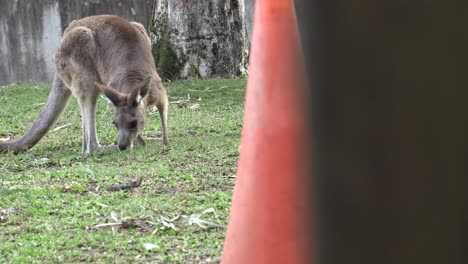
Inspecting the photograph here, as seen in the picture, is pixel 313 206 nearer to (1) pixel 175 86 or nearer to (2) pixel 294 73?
(2) pixel 294 73

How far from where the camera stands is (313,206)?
2268 mm

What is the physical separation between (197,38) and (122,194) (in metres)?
5.12

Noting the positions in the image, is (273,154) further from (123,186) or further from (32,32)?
(32,32)

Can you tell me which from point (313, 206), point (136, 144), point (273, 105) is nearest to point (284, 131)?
point (273, 105)

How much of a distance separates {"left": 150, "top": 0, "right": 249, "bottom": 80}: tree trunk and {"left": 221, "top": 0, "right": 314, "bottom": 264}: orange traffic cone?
24.0 ft

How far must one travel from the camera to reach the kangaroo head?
678 cm

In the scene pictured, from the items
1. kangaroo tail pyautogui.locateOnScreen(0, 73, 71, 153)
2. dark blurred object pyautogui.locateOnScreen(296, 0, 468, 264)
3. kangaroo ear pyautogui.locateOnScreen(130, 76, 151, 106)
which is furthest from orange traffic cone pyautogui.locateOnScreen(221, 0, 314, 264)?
kangaroo tail pyautogui.locateOnScreen(0, 73, 71, 153)

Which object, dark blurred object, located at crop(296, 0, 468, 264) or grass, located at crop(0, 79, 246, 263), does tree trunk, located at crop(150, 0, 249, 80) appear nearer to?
grass, located at crop(0, 79, 246, 263)

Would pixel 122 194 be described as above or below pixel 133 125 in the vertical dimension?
below

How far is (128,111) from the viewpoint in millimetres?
6883

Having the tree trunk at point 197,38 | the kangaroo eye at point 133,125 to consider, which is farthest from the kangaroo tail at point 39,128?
the tree trunk at point 197,38

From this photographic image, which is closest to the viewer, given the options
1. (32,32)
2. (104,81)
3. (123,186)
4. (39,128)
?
(123,186)

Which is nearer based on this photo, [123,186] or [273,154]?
[273,154]

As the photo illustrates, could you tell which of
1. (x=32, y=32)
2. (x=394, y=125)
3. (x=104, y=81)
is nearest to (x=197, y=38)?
(x=104, y=81)
